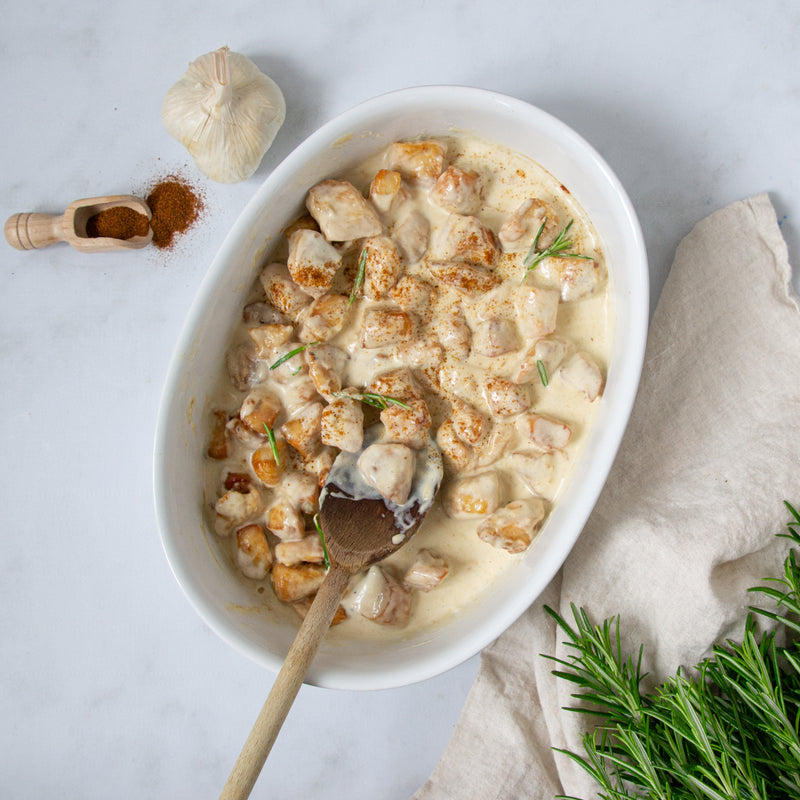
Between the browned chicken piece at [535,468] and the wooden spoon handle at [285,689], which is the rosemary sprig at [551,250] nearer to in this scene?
the browned chicken piece at [535,468]

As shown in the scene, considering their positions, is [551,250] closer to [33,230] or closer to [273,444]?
[273,444]

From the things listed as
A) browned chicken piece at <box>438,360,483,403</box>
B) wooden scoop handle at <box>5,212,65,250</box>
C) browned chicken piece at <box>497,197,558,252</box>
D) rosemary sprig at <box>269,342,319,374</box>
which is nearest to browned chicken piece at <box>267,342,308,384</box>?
rosemary sprig at <box>269,342,319,374</box>

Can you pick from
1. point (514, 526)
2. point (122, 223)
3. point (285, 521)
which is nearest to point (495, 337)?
point (514, 526)

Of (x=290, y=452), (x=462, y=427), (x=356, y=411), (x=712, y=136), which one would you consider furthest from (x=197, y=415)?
(x=712, y=136)

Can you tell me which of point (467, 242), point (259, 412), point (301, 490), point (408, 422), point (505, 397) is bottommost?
point (301, 490)

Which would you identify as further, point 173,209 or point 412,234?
point 173,209

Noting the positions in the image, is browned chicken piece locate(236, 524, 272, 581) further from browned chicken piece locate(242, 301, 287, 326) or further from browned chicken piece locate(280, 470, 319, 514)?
browned chicken piece locate(242, 301, 287, 326)

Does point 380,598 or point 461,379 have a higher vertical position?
point 461,379
